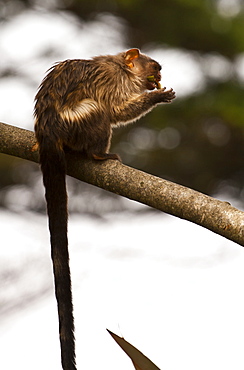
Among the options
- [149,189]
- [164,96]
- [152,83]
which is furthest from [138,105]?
[149,189]

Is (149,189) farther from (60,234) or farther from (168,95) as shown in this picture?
(168,95)

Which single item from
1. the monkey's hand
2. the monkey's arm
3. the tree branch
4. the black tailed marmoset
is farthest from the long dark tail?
the monkey's hand

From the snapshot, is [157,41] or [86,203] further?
[86,203]

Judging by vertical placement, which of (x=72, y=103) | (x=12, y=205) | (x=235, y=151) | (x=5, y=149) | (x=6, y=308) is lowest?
(x=5, y=149)

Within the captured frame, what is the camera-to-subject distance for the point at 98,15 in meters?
6.17

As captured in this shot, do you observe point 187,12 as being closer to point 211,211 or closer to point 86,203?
point 86,203

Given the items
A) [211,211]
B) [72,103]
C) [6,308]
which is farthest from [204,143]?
[211,211]

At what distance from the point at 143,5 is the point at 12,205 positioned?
7.84 feet

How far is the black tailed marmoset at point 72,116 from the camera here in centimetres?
269

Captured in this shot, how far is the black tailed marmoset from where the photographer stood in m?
2.69

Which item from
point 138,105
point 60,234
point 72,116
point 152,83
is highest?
point 152,83

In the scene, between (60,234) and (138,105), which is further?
(138,105)

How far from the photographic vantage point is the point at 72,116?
9.59 feet

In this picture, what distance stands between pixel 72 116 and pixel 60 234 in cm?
55
